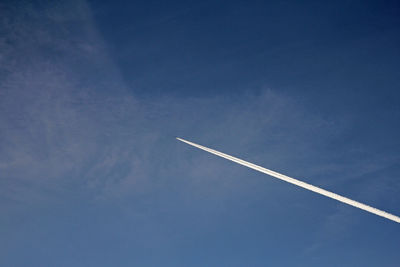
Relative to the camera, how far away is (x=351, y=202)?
455 inches

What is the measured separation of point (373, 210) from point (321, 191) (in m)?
2.34

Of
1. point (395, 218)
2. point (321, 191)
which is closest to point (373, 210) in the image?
point (395, 218)

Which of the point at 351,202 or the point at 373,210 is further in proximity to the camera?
the point at 351,202

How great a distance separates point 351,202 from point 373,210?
1.45 metres

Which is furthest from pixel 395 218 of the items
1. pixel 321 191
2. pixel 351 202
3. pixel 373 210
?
pixel 321 191

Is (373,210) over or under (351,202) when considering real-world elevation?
under

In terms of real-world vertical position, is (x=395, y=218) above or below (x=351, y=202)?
below

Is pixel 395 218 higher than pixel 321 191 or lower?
lower

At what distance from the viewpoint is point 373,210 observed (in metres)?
10.1

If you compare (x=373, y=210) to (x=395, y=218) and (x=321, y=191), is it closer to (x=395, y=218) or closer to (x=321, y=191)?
(x=395, y=218)

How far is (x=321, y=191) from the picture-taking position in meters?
12.2

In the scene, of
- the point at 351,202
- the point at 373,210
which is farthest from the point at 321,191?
the point at 373,210

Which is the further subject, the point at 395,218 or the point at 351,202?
the point at 351,202
